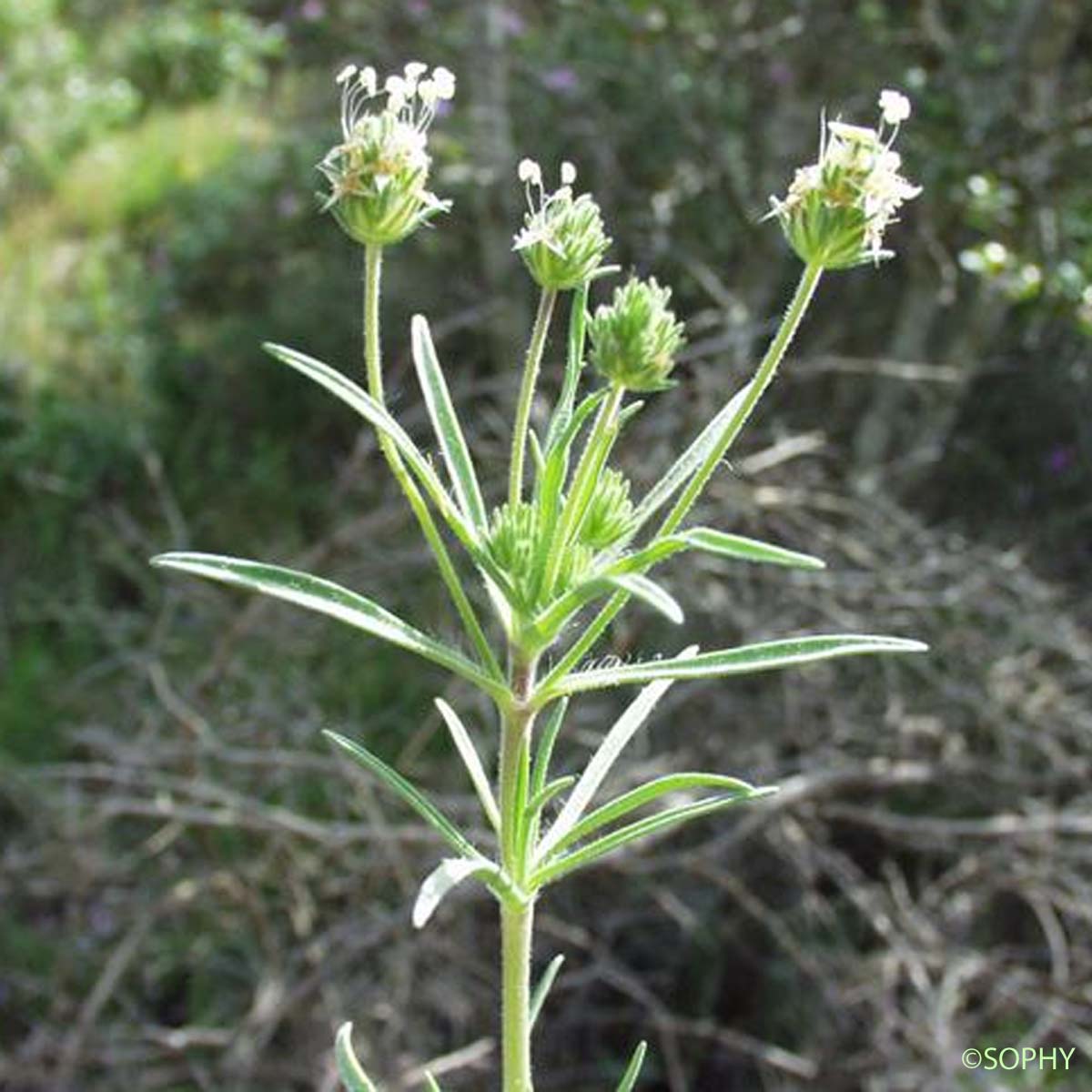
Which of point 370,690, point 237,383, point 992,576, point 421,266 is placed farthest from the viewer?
point 237,383

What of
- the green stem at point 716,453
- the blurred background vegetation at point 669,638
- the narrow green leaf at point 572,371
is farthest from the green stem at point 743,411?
the blurred background vegetation at point 669,638

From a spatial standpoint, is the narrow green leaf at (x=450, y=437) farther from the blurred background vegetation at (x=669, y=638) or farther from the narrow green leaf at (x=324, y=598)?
the blurred background vegetation at (x=669, y=638)

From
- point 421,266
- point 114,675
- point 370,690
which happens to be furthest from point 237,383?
point 370,690

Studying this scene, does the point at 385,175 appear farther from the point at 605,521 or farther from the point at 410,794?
the point at 410,794

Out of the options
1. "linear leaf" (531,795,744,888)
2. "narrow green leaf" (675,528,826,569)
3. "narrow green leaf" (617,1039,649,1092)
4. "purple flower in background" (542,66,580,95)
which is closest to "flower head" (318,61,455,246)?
"narrow green leaf" (675,528,826,569)

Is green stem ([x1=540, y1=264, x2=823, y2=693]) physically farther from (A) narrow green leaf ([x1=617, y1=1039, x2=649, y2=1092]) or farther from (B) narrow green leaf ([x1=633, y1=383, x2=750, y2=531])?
(A) narrow green leaf ([x1=617, y1=1039, x2=649, y2=1092])

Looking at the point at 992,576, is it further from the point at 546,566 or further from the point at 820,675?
the point at 546,566

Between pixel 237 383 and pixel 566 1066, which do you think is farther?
pixel 237 383
